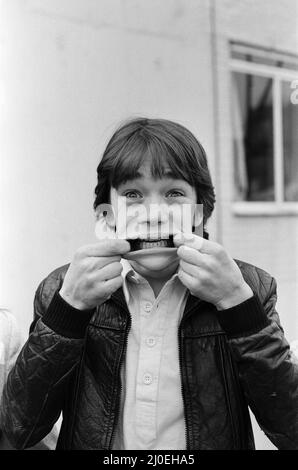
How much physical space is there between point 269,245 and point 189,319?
8.24 ft

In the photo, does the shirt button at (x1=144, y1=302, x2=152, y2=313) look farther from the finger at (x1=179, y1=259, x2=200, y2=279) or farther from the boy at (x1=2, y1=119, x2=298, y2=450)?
the finger at (x1=179, y1=259, x2=200, y2=279)

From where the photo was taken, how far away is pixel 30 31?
2303mm

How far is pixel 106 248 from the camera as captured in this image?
3.29 feet

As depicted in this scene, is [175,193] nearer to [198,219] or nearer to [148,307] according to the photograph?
[198,219]

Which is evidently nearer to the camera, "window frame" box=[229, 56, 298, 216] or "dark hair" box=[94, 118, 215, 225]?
"dark hair" box=[94, 118, 215, 225]

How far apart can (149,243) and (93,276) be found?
0.50 feet

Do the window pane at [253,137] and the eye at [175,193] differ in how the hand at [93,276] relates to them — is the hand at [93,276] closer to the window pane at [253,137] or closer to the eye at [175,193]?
the eye at [175,193]

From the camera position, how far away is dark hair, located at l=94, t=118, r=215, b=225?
1091mm

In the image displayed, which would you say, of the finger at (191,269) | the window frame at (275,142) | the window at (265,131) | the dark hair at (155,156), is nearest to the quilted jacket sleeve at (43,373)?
the finger at (191,269)

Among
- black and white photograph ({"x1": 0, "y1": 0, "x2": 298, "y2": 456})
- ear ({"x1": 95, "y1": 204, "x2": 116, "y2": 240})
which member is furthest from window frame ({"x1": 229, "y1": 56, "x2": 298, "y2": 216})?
ear ({"x1": 95, "y1": 204, "x2": 116, "y2": 240})

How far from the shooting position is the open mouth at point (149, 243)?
106cm

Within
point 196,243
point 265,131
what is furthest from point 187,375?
point 265,131
